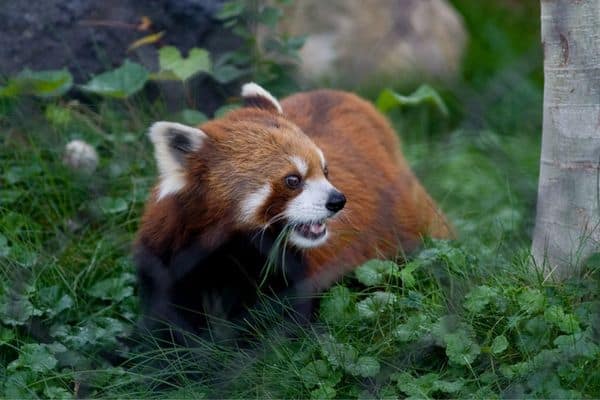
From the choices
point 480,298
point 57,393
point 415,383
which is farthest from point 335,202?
point 57,393

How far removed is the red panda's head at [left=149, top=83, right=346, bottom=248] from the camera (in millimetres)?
3010

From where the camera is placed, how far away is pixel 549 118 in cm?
279

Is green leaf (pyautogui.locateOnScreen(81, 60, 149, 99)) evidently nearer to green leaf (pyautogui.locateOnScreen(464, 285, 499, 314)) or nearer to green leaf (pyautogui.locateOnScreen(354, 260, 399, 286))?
green leaf (pyautogui.locateOnScreen(354, 260, 399, 286))

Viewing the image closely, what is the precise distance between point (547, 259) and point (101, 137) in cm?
221

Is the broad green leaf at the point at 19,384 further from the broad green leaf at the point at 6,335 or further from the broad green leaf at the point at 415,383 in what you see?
the broad green leaf at the point at 415,383

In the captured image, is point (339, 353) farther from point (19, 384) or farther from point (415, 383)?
point (19, 384)

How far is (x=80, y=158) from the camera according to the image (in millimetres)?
3902

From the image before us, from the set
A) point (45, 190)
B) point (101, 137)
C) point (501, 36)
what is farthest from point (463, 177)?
point (501, 36)

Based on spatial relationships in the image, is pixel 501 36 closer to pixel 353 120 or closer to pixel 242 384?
pixel 353 120

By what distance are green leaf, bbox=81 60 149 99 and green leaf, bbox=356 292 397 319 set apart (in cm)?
176

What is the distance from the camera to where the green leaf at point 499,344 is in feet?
Result: 8.43

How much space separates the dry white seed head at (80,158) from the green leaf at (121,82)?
0.31 m

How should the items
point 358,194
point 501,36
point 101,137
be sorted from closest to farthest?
1. point 358,194
2. point 101,137
3. point 501,36

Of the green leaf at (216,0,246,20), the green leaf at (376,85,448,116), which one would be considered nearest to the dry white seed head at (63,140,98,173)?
the green leaf at (216,0,246,20)
